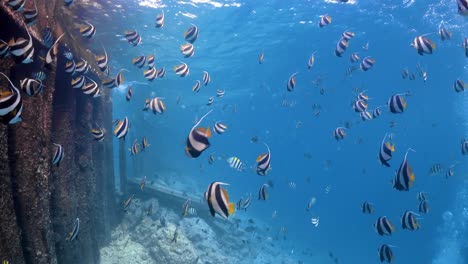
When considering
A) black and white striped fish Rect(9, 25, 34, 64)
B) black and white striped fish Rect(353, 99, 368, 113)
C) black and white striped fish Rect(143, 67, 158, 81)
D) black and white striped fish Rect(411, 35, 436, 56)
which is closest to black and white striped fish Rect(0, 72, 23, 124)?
black and white striped fish Rect(9, 25, 34, 64)

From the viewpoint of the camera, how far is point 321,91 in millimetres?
13484

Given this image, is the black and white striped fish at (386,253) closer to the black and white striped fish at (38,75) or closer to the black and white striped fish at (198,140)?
the black and white striped fish at (198,140)

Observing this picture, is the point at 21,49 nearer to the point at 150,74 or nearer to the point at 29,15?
the point at 29,15

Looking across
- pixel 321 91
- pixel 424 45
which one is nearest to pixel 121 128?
pixel 424 45

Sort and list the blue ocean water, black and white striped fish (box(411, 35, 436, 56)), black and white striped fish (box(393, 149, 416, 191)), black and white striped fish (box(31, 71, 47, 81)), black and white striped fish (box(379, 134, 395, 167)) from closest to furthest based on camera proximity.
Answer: black and white striped fish (box(393, 149, 416, 191)) < black and white striped fish (box(379, 134, 395, 167)) < black and white striped fish (box(31, 71, 47, 81)) < black and white striped fish (box(411, 35, 436, 56)) < the blue ocean water

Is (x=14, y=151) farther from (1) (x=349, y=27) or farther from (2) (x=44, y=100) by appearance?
(1) (x=349, y=27)

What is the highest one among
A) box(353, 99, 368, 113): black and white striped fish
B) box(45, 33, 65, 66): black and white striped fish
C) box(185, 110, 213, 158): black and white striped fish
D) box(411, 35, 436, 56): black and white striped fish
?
box(185, 110, 213, 158): black and white striped fish

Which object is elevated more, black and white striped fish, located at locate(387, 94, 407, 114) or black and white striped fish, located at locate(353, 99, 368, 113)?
black and white striped fish, located at locate(387, 94, 407, 114)

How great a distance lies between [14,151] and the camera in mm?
5258

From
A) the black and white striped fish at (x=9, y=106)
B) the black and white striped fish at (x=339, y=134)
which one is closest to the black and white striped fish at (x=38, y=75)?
the black and white striped fish at (x=9, y=106)

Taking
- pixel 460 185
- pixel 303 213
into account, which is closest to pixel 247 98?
pixel 303 213

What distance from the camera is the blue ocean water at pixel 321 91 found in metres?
23.3

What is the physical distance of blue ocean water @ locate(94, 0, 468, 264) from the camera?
2327 cm

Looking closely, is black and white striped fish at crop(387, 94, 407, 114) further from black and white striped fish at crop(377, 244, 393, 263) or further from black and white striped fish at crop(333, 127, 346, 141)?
black and white striped fish at crop(333, 127, 346, 141)
